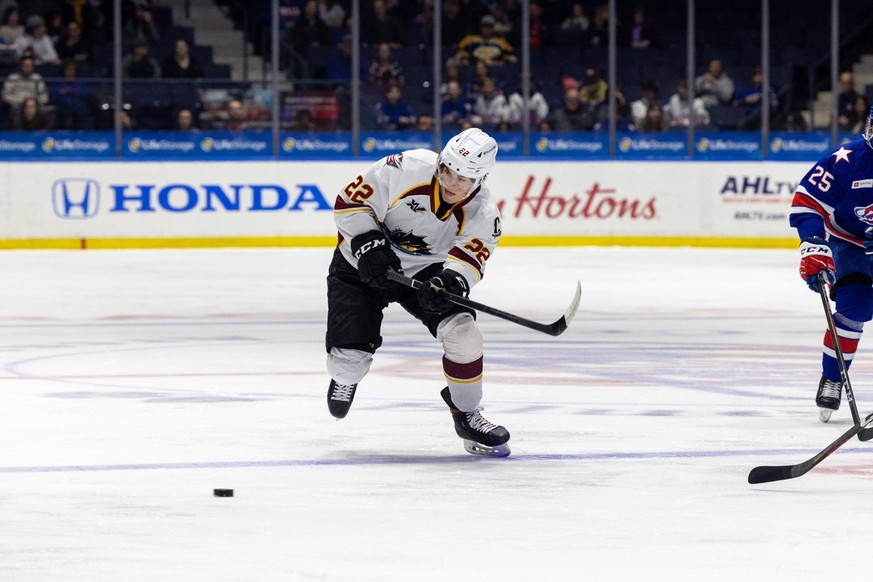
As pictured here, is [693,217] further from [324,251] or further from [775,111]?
[324,251]

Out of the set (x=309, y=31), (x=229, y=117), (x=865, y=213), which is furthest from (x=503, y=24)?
(x=865, y=213)

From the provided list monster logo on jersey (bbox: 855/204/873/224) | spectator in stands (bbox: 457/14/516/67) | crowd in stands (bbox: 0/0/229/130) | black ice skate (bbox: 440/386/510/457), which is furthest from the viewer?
spectator in stands (bbox: 457/14/516/67)

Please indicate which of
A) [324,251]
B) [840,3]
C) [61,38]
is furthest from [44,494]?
[840,3]

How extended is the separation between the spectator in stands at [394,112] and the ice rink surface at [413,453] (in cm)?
636

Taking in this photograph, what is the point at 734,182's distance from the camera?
16.8 meters

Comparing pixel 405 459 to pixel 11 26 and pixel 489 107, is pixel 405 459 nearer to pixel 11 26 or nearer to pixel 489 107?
pixel 489 107

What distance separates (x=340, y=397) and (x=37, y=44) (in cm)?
1164

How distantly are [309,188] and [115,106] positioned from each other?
6.66ft

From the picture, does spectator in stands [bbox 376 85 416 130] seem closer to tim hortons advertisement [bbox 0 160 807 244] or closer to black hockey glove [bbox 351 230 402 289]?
tim hortons advertisement [bbox 0 160 807 244]

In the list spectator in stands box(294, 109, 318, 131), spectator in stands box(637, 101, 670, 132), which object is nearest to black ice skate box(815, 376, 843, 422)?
spectator in stands box(294, 109, 318, 131)

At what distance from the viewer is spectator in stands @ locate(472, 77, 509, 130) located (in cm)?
1702

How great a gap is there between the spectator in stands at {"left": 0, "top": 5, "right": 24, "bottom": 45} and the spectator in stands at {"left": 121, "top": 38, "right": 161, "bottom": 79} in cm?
106

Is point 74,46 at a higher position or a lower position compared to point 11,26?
lower

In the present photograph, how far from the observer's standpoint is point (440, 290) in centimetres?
533
